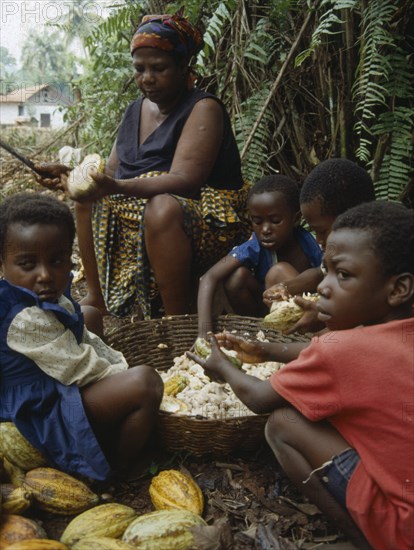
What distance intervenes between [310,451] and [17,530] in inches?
34.9

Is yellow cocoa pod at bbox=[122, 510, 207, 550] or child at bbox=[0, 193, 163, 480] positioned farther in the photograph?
child at bbox=[0, 193, 163, 480]

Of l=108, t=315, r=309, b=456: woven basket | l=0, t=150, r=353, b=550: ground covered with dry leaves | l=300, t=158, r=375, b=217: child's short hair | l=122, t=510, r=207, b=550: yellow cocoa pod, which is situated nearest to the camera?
l=122, t=510, r=207, b=550: yellow cocoa pod

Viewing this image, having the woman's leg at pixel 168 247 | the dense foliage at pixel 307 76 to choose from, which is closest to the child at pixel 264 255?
the woman's leg at pixel 168 247

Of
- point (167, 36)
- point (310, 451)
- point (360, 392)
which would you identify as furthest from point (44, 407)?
point (167, 36)

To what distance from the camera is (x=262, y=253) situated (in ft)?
10.0

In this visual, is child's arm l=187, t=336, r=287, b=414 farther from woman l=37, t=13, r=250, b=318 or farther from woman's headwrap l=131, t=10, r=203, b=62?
woman's headwrap l=131, t=10, r=203, b=62

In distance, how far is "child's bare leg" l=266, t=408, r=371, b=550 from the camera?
162 cm

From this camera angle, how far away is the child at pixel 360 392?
1.47 m

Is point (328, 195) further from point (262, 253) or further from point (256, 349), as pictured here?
point (256, 349)

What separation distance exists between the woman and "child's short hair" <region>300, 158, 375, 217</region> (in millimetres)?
713

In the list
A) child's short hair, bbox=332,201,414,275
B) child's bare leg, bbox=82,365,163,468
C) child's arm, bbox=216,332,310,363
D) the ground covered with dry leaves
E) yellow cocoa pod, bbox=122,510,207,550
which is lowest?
the ground covered with dry leaves

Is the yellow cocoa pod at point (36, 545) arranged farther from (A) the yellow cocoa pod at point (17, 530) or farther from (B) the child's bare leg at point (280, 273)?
(B) the child's bare leg at point (280, 273)

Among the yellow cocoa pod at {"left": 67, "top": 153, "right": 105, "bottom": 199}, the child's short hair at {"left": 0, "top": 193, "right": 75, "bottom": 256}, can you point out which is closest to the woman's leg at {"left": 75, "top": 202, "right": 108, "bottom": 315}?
the yellow cocoa pod at {"left": 67, "top": 153, "right": 105, "bottom": 199}

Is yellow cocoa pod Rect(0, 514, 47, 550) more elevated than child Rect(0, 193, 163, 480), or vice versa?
child Rect(0, 193, 163, 480)
